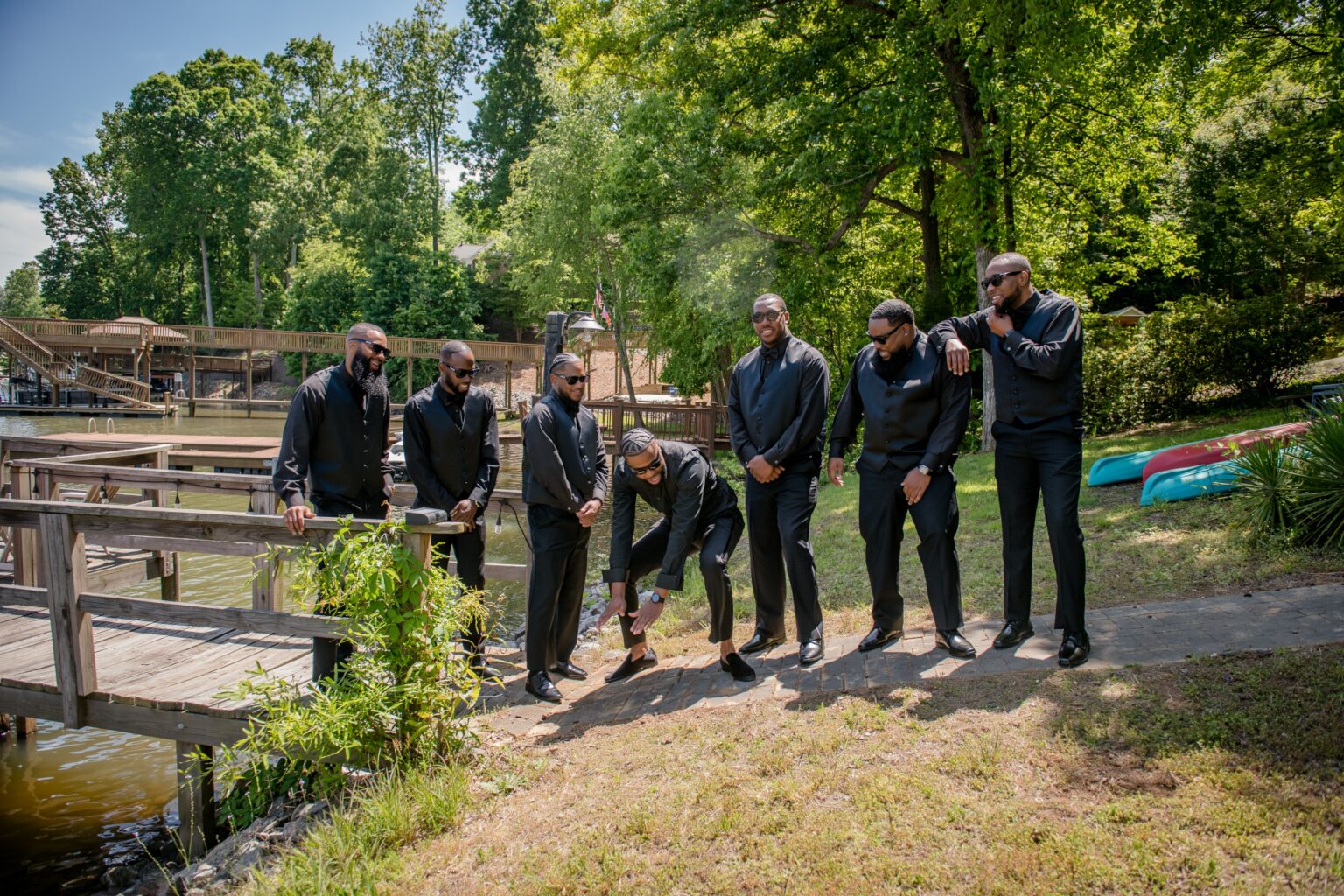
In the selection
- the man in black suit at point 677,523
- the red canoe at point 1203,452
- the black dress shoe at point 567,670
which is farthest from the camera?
the red canoe at point 1203,452

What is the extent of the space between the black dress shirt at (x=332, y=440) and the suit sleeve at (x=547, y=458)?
105 cm

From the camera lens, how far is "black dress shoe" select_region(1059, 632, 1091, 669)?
464 centimetres

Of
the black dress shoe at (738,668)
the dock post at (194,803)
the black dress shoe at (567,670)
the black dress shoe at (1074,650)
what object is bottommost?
the dock post at (194,803)

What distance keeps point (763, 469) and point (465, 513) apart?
188 centimetres

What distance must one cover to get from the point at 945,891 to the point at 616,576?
276 centimetres

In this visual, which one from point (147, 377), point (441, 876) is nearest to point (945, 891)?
point (441, 876)

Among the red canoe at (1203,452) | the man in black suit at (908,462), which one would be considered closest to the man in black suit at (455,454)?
the man in black suit at (908,462)

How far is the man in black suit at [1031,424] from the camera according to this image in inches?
187

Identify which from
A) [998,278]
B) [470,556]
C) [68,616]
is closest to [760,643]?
[470,556]

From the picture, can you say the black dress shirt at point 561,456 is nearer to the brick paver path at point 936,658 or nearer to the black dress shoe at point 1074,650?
the brick paver path at point 936,658

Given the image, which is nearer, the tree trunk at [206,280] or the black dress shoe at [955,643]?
the black dress shoe at [955,643]

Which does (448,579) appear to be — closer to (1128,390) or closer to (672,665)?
(672,665)

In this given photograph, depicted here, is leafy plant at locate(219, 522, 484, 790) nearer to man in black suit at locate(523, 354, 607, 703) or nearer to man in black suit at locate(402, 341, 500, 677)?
man in black suit at locate(523, 354, 607, 703)

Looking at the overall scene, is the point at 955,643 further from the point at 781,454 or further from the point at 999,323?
the point at 999,323
